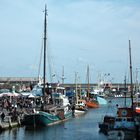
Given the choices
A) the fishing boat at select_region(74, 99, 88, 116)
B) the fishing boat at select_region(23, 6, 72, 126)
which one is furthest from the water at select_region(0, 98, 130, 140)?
the fishing boat at select_region(74, 99, 88, 116)

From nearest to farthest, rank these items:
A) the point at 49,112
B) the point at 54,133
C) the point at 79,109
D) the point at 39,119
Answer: the point at 54,133, the point at 39,119, the point at 49,112, the point at 79,109

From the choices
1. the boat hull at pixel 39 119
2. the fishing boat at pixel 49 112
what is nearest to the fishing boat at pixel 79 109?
the fishing boat at pixel 49 112

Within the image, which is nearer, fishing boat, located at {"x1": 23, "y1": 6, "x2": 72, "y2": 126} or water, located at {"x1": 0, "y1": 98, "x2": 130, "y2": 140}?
water, located at {"x1": 0, "y1": 98, "x2": 130, "y2": 140}

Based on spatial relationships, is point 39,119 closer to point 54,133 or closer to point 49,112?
point 49,112

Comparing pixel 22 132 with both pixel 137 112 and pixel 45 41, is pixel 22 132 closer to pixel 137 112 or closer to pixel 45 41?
pixel 137 112

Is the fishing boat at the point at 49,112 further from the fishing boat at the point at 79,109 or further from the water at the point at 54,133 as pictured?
the fishing boat at the point at 79,109

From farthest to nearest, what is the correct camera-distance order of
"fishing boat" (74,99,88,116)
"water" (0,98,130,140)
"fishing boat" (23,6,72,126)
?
"fishing boat" (74,99,88,116)
"fishing boat" (23,6,72,126)
"water" (0,98,130,140)

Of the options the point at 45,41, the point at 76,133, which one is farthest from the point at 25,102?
the point at 76,133

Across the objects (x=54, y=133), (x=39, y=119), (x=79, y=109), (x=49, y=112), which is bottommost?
(x=54, y=133)

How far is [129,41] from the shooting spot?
215 feet

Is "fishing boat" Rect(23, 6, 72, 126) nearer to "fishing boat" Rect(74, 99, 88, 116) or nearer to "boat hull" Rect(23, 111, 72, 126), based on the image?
"boat hull" Rect(23, 111, 72, 126)

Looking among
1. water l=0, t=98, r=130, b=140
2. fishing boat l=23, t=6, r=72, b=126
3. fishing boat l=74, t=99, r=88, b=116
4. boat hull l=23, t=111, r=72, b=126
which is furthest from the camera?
fishing boat l=74, t=99, r=88, b=116

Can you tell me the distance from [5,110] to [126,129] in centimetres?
2341

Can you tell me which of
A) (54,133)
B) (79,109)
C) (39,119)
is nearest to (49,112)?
(39,119)
